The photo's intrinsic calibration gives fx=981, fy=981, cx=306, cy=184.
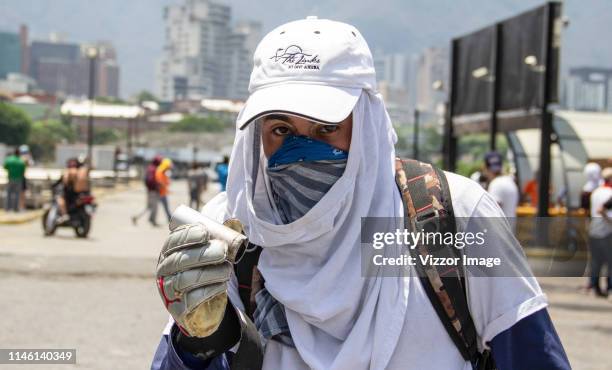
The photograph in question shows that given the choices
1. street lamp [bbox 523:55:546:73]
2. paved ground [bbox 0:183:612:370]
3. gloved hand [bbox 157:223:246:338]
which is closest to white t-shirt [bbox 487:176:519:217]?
paved ground [bbox 0:183:612:370]

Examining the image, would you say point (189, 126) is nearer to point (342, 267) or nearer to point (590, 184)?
point (590, 184)

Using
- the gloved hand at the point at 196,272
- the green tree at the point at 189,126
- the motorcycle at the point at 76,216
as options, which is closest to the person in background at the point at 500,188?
the gloved hand at the point at 196,272

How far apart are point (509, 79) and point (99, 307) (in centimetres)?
1122

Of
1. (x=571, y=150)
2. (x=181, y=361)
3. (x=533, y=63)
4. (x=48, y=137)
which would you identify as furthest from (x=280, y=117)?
(x=48, y=137)

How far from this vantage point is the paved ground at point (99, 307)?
7.96 meters

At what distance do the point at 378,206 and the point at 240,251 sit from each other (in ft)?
1.22

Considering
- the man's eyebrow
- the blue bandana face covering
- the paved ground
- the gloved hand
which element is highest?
the man's eyebrow

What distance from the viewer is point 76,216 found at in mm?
18203

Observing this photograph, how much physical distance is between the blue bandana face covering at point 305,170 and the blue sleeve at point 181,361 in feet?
1.15

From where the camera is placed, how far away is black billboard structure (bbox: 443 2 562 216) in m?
16.5

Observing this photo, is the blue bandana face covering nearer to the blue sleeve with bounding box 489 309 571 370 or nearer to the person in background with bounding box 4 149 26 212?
the blue sleeve with bounding box 489 309 571 370

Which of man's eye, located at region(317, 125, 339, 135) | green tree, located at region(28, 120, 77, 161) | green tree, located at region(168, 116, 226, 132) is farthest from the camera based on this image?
green tree, located at region(168, 116, 226, 132)

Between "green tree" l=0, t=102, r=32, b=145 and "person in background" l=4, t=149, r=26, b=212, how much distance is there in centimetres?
8355

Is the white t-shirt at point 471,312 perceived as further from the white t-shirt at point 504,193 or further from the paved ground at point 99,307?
the white t-shirt at point 504,193
